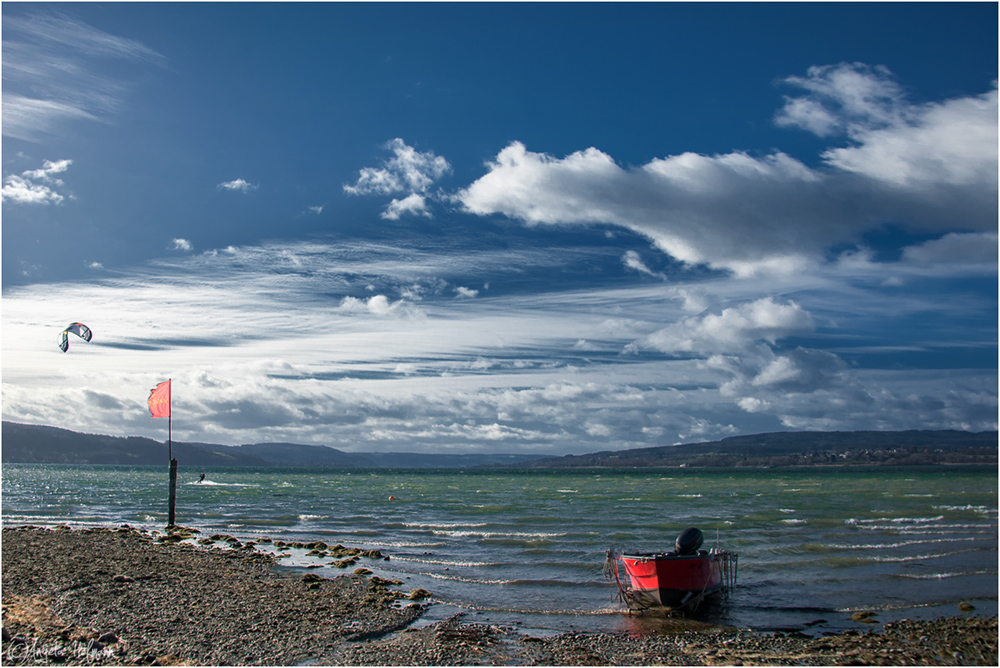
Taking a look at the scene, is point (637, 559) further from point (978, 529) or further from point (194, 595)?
point (978, 529)


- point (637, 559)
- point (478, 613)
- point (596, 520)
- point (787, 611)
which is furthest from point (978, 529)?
point (478, 613)

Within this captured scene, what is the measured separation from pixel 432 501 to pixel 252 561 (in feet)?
109

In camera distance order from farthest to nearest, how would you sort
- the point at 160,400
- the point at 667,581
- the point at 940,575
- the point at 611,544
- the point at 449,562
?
1. the point at 160,400
2. the point at 611,544
3. the point at 449,562
4. the point at 940,575
5. the point at 667,581

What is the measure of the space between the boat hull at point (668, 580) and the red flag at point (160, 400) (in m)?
21.7

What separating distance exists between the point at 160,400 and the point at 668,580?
910 inches

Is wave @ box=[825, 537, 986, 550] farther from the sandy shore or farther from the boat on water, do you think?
the boat on water

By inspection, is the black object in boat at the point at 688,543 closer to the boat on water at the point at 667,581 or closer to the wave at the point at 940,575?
the boat on water at the point at 667,581

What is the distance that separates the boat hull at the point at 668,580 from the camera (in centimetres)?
1625

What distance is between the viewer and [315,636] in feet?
42.7

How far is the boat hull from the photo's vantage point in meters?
16.2

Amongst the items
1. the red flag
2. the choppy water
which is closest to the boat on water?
the choppy water
